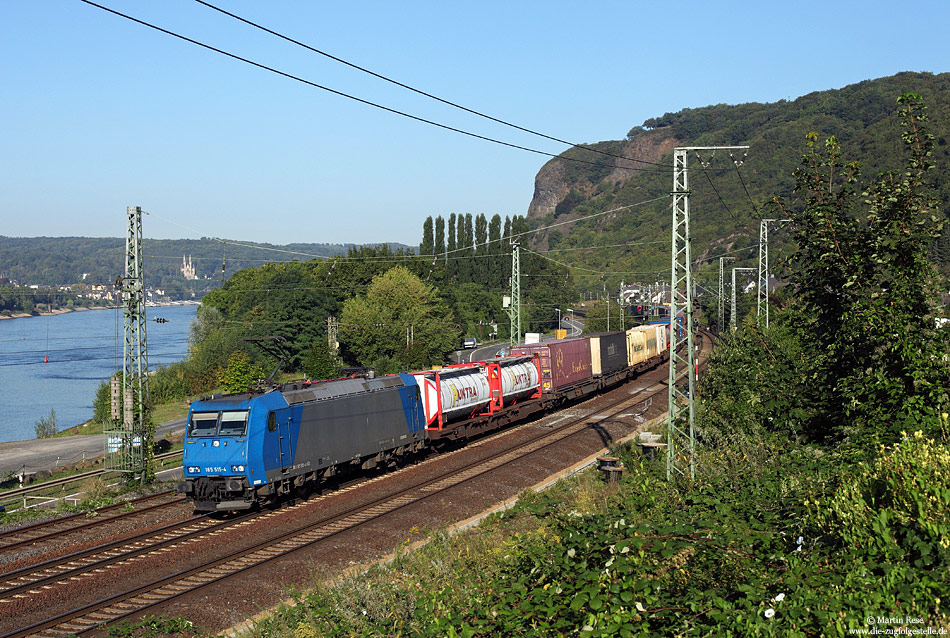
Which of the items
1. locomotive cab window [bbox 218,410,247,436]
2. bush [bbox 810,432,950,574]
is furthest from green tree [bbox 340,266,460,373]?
bush [bbox 810,432,950,574]

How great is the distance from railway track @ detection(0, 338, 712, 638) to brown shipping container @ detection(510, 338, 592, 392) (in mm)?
12239

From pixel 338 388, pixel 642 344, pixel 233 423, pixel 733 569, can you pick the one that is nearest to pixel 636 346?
pixel 642 344

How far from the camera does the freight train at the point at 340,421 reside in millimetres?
20047

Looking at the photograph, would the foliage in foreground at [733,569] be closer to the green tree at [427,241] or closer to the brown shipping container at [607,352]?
the brown shipping container at [607,352]

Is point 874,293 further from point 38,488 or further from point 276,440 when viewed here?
point 38,488

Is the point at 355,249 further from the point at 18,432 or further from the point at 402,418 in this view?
the point at 402,418

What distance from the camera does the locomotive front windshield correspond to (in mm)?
19984

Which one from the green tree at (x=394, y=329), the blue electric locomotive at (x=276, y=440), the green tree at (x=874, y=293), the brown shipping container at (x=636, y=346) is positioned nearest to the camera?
the green tree at (x=874, y=293)

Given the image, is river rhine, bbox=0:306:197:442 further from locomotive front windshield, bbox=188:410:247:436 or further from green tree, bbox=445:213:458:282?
green tree, bbox=445:213:458:282

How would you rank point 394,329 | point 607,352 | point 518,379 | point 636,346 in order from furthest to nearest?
point 394,329
point 636,346
point 607,352
point 518,379

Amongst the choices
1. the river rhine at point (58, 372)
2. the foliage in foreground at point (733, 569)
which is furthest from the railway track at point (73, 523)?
the river rhine at point (58, 372)

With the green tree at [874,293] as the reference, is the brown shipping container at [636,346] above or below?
below

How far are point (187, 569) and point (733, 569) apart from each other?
507 inches

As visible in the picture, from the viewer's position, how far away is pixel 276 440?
2064 centimetres
